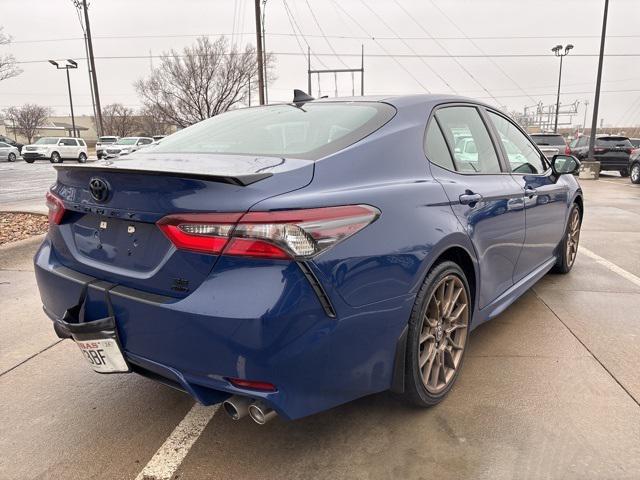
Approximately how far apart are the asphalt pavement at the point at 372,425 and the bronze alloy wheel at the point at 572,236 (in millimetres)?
1292

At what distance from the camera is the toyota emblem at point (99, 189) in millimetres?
2137

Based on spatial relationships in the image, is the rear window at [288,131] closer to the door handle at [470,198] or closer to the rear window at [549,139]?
the door handle at [470,198]

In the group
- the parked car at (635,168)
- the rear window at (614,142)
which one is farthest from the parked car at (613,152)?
the parked car at (635,168)

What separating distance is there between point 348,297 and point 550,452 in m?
1.24

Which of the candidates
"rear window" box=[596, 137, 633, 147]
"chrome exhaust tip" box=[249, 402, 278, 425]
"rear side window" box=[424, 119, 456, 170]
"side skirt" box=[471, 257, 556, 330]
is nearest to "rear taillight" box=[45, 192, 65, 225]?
"chrome exhaust tip" box=[249, 402, 278, 425]

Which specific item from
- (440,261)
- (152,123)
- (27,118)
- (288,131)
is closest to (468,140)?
(440,261)

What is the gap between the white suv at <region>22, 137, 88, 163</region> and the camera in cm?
3153

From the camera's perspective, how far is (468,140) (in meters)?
3.14

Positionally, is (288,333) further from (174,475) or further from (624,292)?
(624,292)

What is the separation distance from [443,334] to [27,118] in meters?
83.5

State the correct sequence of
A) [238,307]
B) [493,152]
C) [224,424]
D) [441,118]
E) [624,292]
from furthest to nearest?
[624,292] → [493,152] → [441,118] → [224,424] → [238,307]

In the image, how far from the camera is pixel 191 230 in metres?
1.87

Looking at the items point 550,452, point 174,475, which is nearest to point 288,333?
point 174,475

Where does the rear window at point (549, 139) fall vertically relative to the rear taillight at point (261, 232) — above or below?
below
